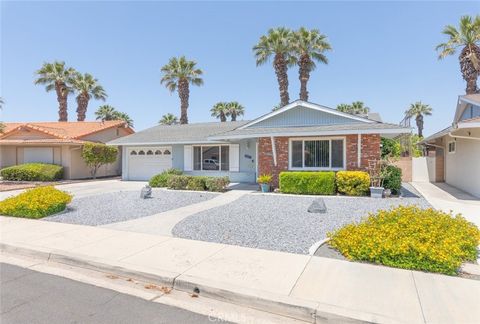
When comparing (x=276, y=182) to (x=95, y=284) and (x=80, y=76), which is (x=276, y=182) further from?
(x=80, y=76)

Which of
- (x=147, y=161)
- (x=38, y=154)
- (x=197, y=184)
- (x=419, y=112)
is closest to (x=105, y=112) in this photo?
(x=38, y=154)

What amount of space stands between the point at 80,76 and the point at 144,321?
37.8m

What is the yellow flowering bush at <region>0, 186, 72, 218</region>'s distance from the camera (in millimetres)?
8609

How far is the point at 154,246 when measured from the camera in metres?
5.81

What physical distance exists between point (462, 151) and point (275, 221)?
39.4 ft

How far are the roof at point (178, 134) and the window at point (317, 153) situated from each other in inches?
230

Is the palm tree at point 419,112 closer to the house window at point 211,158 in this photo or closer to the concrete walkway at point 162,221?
the house window at point 211,158

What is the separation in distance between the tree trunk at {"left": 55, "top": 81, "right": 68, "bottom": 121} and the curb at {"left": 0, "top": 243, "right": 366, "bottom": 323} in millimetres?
33993

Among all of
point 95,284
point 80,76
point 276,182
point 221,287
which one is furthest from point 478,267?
point 80,76

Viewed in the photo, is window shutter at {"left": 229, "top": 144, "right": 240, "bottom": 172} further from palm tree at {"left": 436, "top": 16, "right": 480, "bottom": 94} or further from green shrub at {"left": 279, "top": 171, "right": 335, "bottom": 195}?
palm tree at {"left": 436, "top": 16, "right": 480, "bottom": 94}

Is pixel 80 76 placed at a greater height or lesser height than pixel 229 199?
greater

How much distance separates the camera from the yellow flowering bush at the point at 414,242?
14.8ft

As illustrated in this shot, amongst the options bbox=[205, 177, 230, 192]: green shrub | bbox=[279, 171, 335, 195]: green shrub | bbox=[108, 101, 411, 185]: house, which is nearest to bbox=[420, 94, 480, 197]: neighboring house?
bbox=[108, 101, 411, 185]: house

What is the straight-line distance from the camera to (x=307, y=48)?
25.5m
